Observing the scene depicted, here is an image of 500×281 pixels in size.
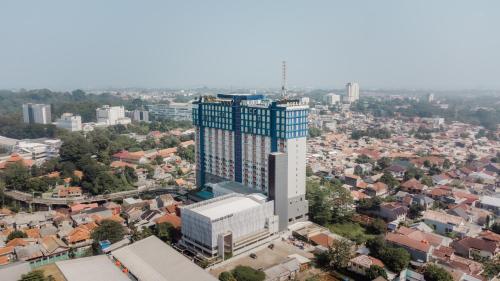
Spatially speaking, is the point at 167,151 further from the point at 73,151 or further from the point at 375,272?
the point at 375,272

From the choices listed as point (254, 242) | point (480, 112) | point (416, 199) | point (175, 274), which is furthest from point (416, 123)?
point (175, 274)

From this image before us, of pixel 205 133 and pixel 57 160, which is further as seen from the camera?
pixel 57 160

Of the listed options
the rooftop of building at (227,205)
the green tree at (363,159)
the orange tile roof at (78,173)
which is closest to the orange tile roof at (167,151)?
the orange tile roof at (78,173)

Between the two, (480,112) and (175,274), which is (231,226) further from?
(480,112)

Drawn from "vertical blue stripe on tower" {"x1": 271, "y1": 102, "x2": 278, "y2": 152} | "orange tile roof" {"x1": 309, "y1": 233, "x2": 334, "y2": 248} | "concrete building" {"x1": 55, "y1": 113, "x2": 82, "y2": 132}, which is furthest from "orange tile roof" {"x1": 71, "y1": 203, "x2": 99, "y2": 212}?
"concrete building" {"x1": 55, "y1": 113, "x2": 82, "y2": 132}

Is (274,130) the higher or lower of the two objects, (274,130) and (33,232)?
the higher

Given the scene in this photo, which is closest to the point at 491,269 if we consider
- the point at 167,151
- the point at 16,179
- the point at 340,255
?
the point at 340,255
